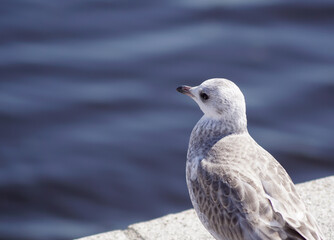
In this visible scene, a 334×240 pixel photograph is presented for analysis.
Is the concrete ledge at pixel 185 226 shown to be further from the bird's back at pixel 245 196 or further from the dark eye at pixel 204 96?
the dark eye at pixel 204 96

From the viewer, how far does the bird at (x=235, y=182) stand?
4570 millimetres

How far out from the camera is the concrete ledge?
5.50 metres

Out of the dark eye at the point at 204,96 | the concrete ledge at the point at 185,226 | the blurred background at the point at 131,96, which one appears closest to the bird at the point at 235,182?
the dark eye at the point at 204,96

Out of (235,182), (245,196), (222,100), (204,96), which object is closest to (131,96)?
(204,96)

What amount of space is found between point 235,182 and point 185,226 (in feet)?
3.31

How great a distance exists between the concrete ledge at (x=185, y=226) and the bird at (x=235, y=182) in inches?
20.7

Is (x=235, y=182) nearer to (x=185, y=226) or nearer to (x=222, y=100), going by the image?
(x=222, y=100)

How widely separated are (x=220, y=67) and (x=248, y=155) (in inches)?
205

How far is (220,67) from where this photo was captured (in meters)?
10.1

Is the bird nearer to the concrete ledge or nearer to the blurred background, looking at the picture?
the concrete ledge

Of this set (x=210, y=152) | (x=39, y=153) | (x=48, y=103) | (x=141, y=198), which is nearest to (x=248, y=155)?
(x=210, y=152)

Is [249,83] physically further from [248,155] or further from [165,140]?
[248,155]

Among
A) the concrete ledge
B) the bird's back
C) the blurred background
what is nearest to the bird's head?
the bird's back

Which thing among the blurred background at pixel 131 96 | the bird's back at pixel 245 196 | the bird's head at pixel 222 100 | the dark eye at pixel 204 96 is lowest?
the bird's back at pixel 245 196
